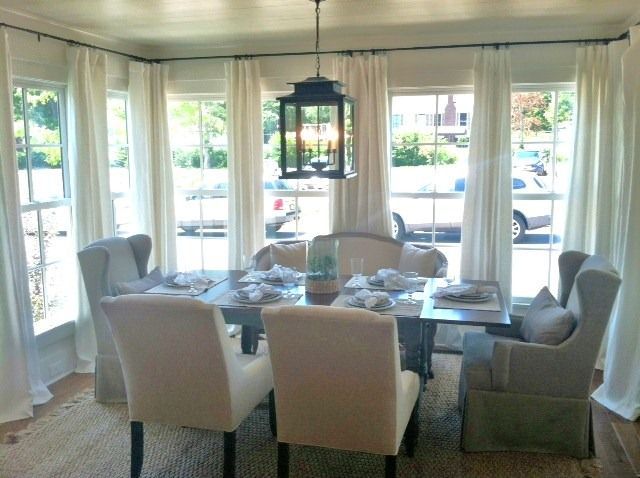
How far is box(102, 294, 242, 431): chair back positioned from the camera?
2645 mm

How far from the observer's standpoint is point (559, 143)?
15.6 feet

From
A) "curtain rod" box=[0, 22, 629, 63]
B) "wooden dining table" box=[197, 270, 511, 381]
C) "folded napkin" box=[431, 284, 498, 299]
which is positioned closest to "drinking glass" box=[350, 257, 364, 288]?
"wooden dining table" box=[197, 270, 511, 381]

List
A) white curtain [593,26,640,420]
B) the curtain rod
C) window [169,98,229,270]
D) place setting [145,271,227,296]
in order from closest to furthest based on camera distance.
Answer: white curtain [593,26,640,420] → place setting [145,271,227,296] → the curtain rod → window [169,98,229,270]

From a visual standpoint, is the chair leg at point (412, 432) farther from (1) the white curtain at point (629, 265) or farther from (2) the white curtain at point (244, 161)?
(2) the white curtain at point (244, 161)

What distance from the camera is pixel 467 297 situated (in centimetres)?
339

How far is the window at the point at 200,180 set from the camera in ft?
17.6

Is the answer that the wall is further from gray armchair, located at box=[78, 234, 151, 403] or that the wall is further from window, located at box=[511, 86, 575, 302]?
gray armchair, located at box=[78, 234, 151, 403]

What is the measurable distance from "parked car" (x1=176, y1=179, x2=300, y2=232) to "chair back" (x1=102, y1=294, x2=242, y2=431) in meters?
2.59

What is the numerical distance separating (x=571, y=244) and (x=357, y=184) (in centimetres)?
166

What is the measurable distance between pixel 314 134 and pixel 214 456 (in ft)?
5.79

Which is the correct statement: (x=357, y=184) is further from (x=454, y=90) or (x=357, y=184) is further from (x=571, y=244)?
(x=571, y=244)

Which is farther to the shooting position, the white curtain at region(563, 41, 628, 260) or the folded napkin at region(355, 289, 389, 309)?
the white curtain at region(563, 41, 628, 260)

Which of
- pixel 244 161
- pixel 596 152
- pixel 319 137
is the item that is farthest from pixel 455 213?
pixel 319 137

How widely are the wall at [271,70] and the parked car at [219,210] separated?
843 millimetres
